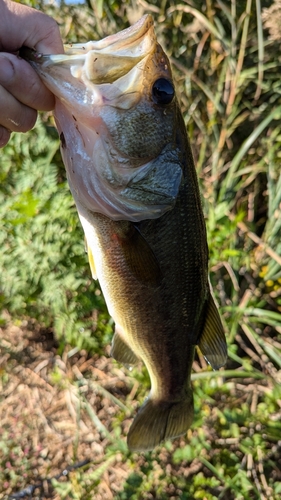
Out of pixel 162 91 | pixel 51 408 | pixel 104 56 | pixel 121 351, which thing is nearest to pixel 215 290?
pixel 121 351

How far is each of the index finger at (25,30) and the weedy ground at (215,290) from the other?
3.45 ft

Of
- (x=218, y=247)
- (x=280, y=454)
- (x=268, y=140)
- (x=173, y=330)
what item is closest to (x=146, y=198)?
(x=173, y=330)

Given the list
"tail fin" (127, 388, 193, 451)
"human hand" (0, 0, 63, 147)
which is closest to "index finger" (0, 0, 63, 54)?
"human hand" (0, 0, 63, 147)

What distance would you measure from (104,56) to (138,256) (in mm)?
555

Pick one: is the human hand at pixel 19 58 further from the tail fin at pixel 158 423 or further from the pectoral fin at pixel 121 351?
the tail fin at pixel 158 423

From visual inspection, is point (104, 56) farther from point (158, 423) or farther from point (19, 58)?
point (158, 423)

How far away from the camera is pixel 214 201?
102 inches

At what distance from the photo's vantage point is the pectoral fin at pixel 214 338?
4.60 feet

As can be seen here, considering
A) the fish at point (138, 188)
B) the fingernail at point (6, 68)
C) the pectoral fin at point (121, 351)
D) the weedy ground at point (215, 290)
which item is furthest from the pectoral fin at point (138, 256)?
the weedy ground at point (215, 290)

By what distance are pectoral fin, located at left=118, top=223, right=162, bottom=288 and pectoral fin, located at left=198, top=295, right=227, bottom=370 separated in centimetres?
29

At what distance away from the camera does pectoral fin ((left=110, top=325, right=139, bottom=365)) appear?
5.08ft

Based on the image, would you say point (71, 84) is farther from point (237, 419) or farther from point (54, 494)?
point (54, 494)

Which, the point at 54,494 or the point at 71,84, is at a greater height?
the point at 71,84

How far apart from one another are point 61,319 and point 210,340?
1.25 meters
